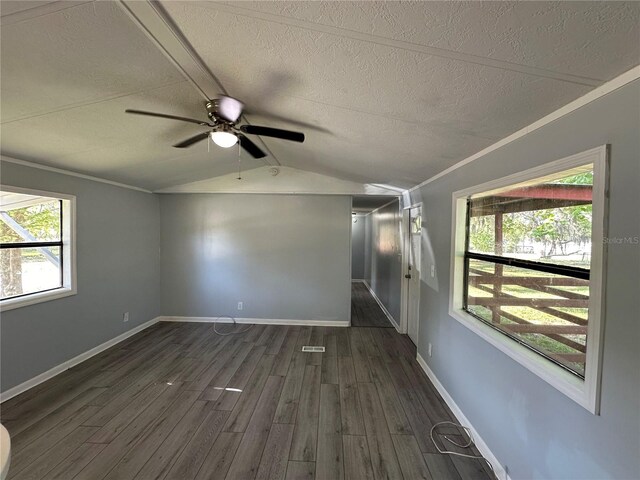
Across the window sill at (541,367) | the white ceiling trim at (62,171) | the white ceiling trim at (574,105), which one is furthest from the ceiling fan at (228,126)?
the window sill at (541,367)

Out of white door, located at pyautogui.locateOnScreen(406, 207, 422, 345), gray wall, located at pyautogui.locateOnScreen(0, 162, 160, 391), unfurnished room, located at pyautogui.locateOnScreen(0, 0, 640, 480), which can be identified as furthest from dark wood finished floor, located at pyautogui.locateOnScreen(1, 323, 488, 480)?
white door, located at pyautogui.locateOnScreen(406, 207, 422, 345)

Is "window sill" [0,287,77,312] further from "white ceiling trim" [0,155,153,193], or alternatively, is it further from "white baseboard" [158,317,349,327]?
"white baseboard" [158,317,349,327]

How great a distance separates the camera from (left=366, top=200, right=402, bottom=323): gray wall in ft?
15.1

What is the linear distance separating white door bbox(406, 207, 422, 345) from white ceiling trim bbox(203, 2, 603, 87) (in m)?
2.44

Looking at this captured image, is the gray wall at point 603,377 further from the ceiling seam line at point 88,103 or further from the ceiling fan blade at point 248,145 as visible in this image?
the ceiling seam line at point 88,103

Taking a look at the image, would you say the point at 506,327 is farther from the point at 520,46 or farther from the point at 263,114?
the point at 263,114

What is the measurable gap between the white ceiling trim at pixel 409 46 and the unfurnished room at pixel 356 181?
0.04ft

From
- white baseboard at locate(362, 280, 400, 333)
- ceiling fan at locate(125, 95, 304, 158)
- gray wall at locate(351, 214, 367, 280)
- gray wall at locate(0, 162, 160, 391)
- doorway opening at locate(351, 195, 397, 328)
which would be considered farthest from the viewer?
gray wall at locate(351, 214, 367, 280)

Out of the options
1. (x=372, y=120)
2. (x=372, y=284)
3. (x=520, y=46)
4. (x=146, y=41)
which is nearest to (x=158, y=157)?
(x=146, y=41)

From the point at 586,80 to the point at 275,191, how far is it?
152 inches

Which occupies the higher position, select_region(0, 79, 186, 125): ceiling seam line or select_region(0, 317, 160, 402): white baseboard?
select_region(0, 79, 186, 125): ceiling seam line

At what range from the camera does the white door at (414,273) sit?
364cm

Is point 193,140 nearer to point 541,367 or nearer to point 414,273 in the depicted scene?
point 541,367

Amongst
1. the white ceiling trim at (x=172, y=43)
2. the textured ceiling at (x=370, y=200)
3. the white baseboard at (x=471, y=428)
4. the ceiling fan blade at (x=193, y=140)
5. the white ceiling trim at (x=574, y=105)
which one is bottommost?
the white baseboard at (x=471, y=428)
